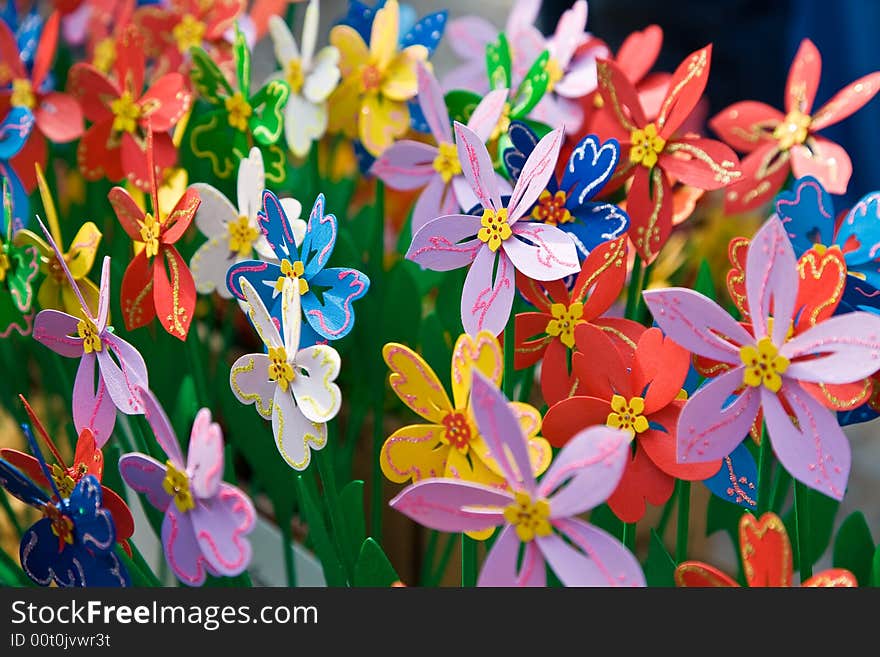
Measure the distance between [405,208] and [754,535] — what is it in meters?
0.59

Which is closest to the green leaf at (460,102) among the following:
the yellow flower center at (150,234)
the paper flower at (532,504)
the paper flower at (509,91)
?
the paper flower at (509,91)

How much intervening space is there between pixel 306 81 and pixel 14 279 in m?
0.23

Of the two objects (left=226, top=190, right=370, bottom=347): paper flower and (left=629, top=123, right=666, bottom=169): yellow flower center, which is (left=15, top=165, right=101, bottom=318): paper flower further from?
(left=629, top=123, right=666, bottom=169): yellow flower center

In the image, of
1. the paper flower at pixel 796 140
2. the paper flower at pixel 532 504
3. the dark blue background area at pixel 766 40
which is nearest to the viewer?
the paper flower at pixel 532 504

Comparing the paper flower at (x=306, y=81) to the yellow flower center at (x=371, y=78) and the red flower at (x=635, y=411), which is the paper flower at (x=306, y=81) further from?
the red flower at (x=635, y=411)

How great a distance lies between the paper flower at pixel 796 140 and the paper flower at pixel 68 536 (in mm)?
354

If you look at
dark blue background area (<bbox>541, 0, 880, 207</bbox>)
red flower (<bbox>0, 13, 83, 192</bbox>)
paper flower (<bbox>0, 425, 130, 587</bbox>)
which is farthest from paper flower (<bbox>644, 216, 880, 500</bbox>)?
dark blue background area (<bbox>541, 0, 880, 207</bbox>)

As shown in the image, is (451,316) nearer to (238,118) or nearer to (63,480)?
(238,118)

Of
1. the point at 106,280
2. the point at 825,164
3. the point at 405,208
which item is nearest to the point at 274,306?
the point at 106,280

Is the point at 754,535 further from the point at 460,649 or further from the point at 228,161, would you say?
the point at 228,161

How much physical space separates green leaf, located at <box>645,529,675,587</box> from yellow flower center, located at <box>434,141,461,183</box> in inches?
8.5

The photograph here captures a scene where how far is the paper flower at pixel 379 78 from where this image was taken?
57cm

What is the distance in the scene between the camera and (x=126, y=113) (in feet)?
1.83

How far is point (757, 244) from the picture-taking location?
0.98ft
